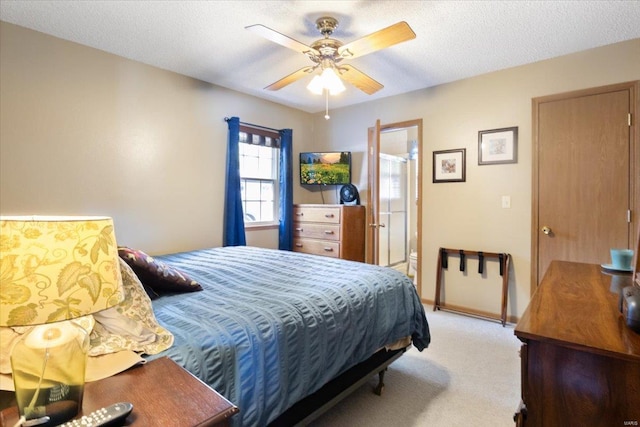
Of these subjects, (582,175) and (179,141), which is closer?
(582,175)

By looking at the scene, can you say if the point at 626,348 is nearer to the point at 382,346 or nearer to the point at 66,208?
the point at 382,346

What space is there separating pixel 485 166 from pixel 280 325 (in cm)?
287

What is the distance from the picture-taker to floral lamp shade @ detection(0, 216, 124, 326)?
0.63 meters

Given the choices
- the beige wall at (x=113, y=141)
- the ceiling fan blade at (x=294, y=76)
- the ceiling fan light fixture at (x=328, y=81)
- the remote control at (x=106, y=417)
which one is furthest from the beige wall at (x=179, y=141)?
the remote control at (x=106, y=417)

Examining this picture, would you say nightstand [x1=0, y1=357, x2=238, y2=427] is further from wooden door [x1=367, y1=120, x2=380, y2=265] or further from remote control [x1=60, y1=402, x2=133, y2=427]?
wooden door [x1=367, y1=120, x2=380, y2=265]

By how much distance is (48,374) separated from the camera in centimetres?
71

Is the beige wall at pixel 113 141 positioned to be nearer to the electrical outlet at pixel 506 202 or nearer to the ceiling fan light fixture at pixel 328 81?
the ceiling fan light fixture at pixel 328 81

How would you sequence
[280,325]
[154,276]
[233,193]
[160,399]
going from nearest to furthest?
[160,399]
[280,325]
[154,276]
[233,193]

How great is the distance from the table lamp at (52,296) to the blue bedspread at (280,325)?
0.24 meters

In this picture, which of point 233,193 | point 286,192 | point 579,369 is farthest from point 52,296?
point 286,192

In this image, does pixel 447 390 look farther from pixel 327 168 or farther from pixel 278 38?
pixel 327 168

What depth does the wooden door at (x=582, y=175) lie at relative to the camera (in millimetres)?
2652

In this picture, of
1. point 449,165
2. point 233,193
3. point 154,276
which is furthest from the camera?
point 233,193

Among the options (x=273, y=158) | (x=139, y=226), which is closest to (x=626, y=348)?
(x=139, y=226)
